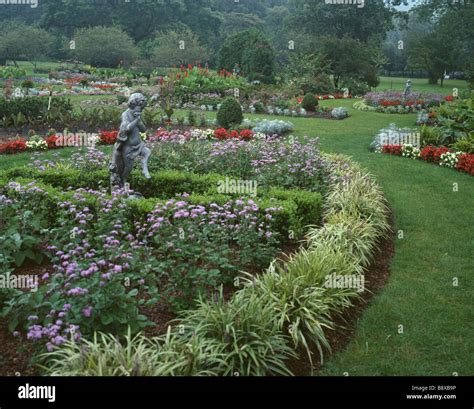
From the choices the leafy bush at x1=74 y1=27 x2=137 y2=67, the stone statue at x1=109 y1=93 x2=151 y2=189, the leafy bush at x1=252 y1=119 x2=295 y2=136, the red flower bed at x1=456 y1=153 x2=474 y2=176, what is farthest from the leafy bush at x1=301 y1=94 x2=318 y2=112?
the leafy bush at x1=74 y1=27 x2=137 y2=67

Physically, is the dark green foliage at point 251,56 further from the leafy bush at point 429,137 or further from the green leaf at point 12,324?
the green leaf at point 12,324

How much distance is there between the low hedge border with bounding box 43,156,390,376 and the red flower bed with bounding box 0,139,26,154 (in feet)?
31.1

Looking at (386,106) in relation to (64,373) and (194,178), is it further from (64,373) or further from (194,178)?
(64,373)

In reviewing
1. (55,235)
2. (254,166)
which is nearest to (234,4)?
(254,166)

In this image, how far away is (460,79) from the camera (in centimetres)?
4834

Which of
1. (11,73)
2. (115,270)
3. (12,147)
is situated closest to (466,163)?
(115,270)

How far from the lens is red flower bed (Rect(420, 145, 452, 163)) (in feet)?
44.9

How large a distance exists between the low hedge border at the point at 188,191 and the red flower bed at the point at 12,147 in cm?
435

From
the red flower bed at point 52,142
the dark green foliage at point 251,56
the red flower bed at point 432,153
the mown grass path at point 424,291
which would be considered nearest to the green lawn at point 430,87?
the dark green foliage at point 251,56

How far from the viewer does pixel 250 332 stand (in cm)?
474

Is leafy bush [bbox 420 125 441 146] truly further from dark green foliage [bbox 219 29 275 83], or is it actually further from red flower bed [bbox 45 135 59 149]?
dark green foliage [bbox 219 29 275 83]

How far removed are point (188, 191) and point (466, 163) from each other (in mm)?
7284
